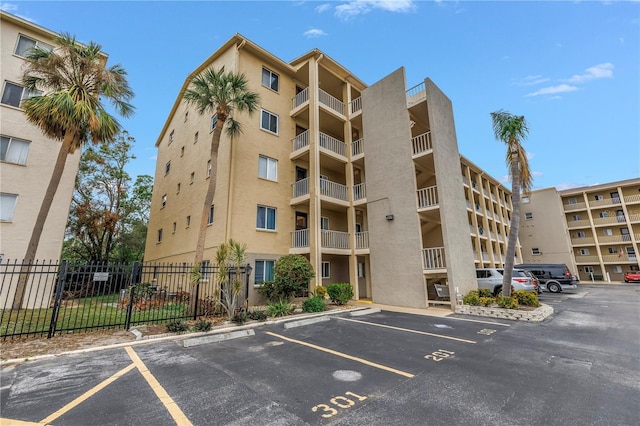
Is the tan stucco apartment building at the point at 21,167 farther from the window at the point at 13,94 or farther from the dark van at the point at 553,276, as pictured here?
the dark van at the point at 553,276

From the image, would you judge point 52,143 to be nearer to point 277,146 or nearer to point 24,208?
point 24,208

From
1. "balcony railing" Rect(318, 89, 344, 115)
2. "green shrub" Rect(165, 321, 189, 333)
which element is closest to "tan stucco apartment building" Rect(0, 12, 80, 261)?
"green shrub" Rect(165, 321, 189, 333)

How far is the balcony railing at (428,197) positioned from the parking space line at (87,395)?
13.5 meters

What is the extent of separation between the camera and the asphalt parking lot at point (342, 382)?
11.7 feet

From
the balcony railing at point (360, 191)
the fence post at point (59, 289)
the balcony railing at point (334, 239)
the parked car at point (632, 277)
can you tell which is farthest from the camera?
the parked car at point (632, 277)

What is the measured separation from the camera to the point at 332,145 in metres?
17.4

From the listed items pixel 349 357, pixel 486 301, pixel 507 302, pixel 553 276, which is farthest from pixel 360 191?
pixel 553 276

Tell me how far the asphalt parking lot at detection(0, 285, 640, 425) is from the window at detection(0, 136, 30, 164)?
42.1ft

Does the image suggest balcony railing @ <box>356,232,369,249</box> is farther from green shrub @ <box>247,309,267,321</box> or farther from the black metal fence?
green shrub @ <box>247,309,267,321</box>

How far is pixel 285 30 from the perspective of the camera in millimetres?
16422

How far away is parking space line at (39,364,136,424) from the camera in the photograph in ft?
11.3

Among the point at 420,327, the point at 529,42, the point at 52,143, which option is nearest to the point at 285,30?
the point at 529,42

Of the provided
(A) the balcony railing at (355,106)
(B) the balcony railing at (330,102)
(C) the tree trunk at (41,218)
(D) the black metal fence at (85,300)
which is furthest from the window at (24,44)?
(A) the balcony railing at (355,106)

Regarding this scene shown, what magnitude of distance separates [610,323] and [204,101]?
19210 millimetres
